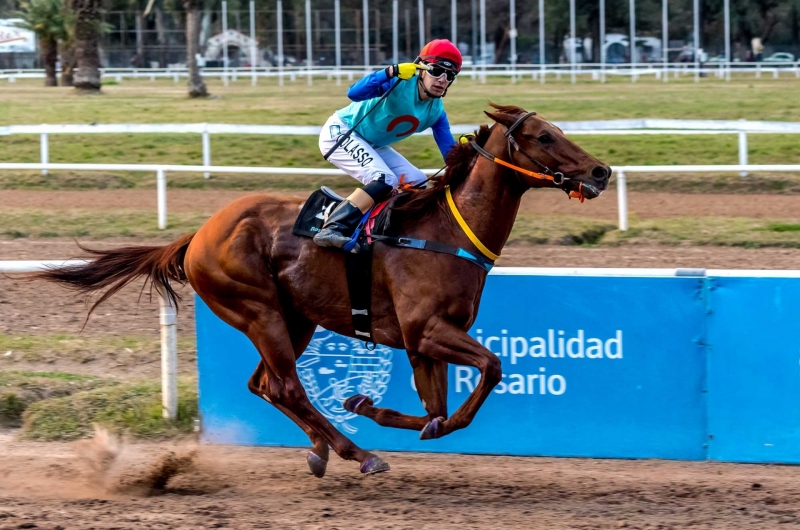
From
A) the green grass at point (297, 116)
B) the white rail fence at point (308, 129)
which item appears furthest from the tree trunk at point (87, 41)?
the white rail fence at point (308, 129)

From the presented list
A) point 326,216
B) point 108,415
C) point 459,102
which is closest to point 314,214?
point 326,216

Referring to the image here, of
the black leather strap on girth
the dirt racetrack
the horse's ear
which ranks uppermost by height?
the horse's ear

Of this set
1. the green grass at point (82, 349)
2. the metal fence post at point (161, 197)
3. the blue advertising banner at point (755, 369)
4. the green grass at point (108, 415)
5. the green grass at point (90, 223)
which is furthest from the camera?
the metal fence post at point (161, 197)

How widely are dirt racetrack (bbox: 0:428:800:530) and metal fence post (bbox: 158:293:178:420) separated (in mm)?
295

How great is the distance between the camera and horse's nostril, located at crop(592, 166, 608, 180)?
4.74m

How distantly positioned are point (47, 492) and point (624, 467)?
2866mm

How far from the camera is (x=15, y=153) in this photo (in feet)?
60.0

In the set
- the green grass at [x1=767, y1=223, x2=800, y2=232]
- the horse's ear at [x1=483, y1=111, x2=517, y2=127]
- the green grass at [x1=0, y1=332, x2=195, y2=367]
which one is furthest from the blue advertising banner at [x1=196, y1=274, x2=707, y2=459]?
the green grass at [x1=767, y1=223, x2=800, y2=232]

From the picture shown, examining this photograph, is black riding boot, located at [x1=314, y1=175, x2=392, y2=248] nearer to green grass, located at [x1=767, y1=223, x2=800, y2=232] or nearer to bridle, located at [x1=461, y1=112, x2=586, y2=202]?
bridle, located at [x1=461, y1=112, x2=586, y2=202]

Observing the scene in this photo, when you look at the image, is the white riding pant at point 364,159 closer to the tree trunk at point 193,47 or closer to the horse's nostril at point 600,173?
the horse's nostril at point 600,173

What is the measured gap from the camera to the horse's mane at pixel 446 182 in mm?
5164

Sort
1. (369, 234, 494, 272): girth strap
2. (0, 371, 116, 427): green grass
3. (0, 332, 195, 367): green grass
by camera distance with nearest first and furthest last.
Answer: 1. (369, 234, 494, 272): girth strap
2. (0, 371, 116, 427): green grass
3. (0, 332, 195, 367): green grass

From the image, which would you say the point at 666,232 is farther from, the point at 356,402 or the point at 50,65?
the point at 50,65

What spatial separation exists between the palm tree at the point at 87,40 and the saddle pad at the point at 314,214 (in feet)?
85.3
